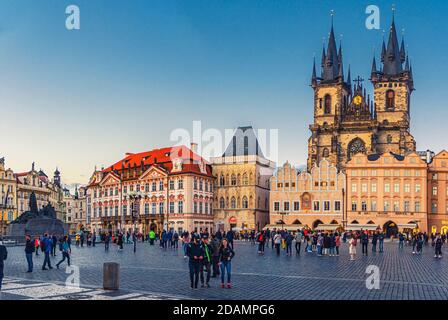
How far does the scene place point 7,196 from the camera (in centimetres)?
9862

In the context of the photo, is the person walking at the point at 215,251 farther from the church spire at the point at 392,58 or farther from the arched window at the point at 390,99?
the church spire at the point at 392,58

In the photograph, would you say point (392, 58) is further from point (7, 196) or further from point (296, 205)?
point (7, 196)

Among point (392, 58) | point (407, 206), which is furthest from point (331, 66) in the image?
point (407, 206)

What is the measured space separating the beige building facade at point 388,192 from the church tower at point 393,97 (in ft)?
27.0

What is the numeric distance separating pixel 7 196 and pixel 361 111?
55576 millimetres

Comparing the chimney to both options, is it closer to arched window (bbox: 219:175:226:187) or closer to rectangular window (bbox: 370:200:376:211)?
arched window (bbox: 219:175:226:187)

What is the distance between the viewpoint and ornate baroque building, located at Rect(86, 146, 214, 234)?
81.5m

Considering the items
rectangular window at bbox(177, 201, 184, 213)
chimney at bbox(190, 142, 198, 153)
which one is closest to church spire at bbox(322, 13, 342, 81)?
chimney at bbox(190, 142, 198, 153)

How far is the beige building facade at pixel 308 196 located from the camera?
8119 centimetres
